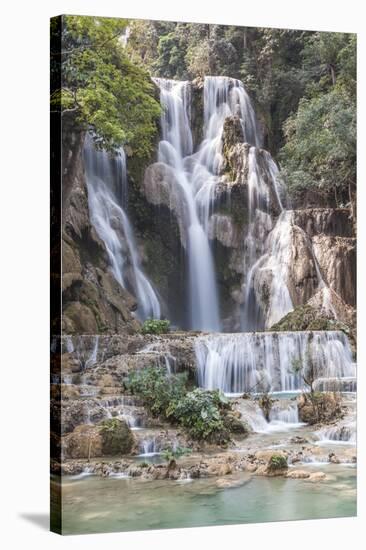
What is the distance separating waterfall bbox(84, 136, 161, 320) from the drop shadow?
2.35 meters

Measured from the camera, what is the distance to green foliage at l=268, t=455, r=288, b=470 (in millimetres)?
14578

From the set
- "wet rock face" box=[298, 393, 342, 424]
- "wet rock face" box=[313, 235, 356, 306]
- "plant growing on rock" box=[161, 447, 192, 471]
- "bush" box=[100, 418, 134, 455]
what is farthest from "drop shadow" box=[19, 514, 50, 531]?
"wet rock face" box=[313, 235, 356, 306]

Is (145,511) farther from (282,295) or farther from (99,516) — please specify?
(282,295)

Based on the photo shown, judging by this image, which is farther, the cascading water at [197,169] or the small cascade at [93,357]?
the cascading water at [197,169]

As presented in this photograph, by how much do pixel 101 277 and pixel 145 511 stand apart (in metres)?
2.42

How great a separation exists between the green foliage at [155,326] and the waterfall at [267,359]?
405 millimetres

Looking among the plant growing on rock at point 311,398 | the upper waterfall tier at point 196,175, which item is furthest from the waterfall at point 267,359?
the upper waterfall tier at point 196,175

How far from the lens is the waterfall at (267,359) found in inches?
573

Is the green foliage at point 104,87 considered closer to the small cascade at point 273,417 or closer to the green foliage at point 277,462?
the small cascade at point 273,417

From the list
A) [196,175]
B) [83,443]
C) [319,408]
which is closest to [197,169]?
[196,175]

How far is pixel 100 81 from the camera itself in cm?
1400

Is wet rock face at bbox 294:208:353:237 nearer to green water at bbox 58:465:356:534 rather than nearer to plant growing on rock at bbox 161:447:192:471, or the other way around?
green water at bbox 58:465:356:534

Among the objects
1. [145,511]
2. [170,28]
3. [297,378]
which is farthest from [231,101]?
[145,511]

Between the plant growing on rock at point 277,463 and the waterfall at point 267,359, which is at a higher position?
the waterfall at point 267,359
